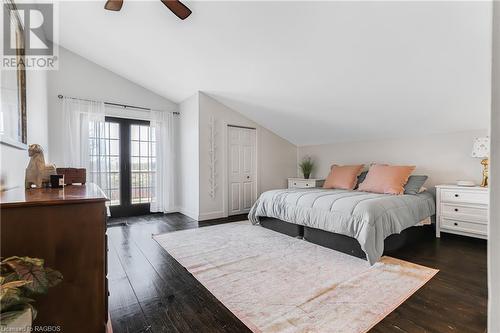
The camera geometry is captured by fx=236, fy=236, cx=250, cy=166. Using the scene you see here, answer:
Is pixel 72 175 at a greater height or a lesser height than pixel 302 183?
greater

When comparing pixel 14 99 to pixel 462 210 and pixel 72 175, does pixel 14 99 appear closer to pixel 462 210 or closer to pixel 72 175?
pixel 72 175

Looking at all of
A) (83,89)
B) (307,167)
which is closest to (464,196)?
(307,167)

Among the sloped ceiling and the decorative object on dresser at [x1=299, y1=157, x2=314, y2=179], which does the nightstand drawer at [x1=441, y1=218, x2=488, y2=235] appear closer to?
the sloped ceiling

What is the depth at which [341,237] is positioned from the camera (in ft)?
8.59

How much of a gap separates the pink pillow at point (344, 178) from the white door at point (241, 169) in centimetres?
159

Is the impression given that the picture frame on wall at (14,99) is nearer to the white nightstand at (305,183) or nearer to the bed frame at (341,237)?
the bed frame at (341,237)

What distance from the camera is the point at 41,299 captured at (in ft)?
3.66

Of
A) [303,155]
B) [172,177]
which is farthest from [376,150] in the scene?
[172,177]

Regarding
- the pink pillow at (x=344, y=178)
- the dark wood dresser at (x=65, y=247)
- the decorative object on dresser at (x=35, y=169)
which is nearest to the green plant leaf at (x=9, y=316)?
the dark wood dresser at (x=65, y=247)

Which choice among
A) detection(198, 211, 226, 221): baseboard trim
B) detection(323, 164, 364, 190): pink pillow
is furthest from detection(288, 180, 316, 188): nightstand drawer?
detection(198, 211, 226, 221): baseboard trim

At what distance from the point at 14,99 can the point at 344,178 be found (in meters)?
4.08

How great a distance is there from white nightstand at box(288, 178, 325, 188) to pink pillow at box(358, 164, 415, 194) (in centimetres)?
104

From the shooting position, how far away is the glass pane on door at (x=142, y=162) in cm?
464

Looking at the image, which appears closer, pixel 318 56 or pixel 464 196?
pixel 318 56
